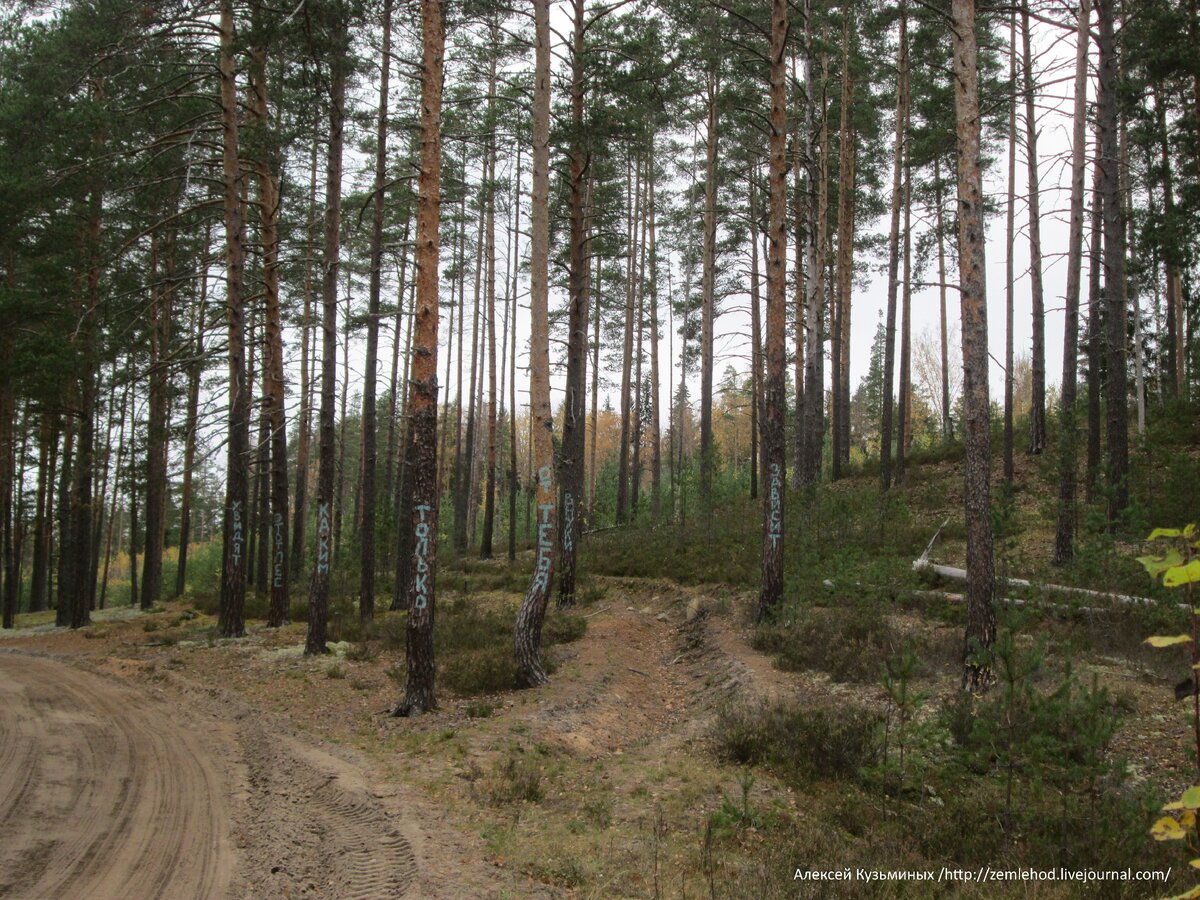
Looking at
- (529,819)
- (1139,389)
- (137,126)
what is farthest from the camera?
(1139,389)

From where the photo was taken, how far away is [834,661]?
9.59m

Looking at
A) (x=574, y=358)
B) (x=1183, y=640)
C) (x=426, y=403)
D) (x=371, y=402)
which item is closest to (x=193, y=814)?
(x=426, y=403)


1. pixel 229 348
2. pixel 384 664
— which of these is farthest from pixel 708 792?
pixel 229 348

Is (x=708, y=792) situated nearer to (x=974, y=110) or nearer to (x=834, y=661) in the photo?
(x=834, y=661)

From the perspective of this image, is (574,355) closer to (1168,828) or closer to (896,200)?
(896,200)

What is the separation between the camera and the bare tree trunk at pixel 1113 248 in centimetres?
1298

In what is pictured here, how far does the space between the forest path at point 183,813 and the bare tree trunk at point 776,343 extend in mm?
7639

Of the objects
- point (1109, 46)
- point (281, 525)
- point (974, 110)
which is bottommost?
point (281, 525)

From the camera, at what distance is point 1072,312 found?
1435 centimetres

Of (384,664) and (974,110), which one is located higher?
(974,110)

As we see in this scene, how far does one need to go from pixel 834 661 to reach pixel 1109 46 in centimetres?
1277

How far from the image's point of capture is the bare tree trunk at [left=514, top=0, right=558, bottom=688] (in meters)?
9.88

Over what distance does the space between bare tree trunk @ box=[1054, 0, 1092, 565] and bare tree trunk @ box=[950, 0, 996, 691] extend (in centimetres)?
505

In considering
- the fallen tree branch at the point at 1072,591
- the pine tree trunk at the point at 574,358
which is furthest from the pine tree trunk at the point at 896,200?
the pine tree trunk at the point at 574,358
